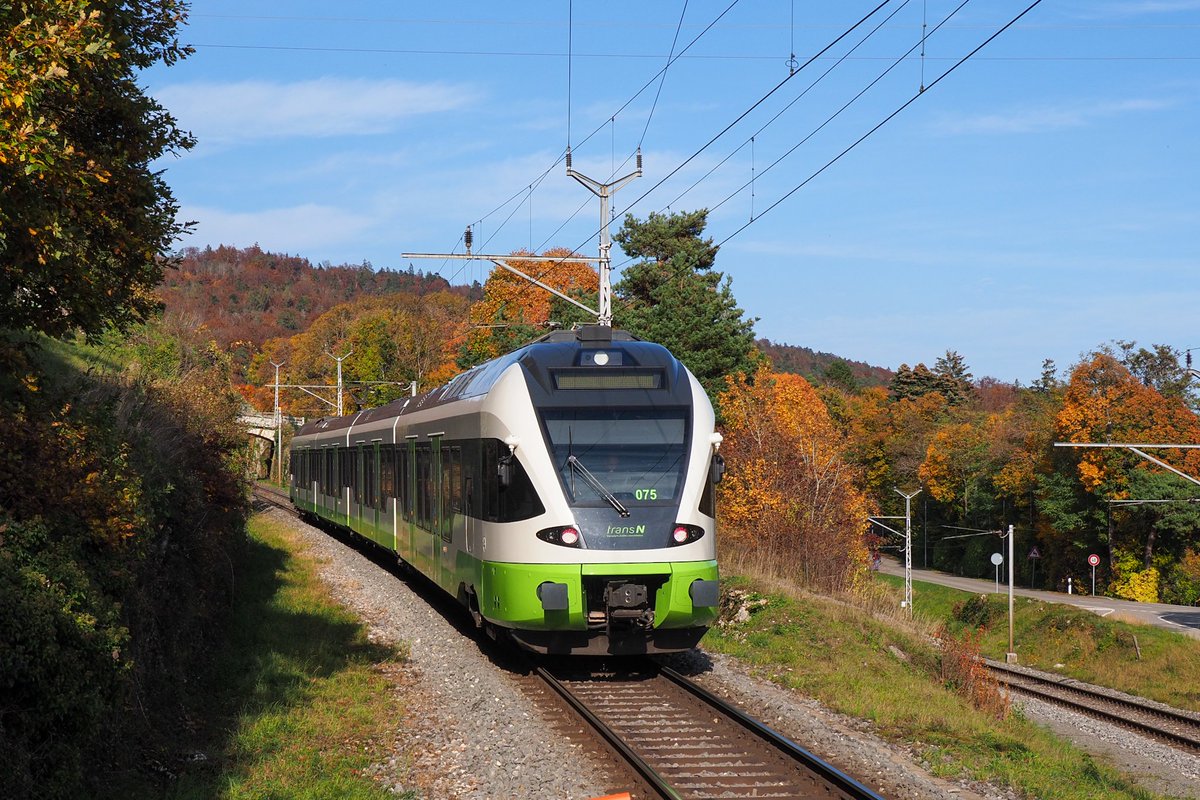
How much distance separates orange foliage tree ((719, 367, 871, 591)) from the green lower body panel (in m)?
11.4

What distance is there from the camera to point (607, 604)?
12.3 metres

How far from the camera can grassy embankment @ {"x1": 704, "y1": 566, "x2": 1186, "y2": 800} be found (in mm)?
9711

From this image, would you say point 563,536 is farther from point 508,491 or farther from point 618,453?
point 618,453

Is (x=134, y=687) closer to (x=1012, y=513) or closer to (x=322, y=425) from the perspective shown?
(x=322, y=425)

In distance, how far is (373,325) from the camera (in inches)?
3588

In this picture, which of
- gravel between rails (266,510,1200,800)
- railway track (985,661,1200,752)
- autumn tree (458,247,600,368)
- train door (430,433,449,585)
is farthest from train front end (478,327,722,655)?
autumn tree (458,247,600,368)

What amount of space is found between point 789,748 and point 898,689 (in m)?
3.62

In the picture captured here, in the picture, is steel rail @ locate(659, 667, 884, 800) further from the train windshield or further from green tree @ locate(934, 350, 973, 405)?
green tree @ locate(934, 350, 973, 405)

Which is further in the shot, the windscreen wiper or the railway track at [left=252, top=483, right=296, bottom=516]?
the railway track at [left=252, top=483, right=296, bottom=516]

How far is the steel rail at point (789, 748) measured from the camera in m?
8.33

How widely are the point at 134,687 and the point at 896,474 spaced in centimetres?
9279

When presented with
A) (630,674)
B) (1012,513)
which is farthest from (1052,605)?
(630,674)

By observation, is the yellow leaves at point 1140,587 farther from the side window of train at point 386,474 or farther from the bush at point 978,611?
the side window of train at point 386,474

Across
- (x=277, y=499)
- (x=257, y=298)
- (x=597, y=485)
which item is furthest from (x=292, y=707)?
(x=257, y=298)
